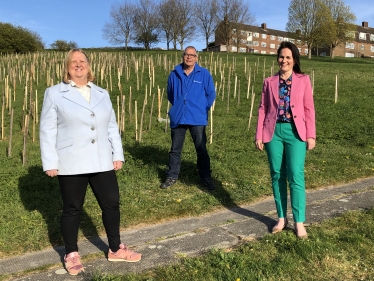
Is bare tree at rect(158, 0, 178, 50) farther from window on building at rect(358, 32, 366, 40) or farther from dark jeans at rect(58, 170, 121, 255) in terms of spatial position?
dark jeans at rect(58, 170, 121, 255)

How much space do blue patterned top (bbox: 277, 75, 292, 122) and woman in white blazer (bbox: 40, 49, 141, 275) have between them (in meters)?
1.59

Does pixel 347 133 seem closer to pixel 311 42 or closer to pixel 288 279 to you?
pixel 288 279

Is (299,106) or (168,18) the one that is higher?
(168,18)

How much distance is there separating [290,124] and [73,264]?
7.43 ft

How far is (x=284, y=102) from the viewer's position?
350cm

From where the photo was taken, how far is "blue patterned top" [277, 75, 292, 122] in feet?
11.4

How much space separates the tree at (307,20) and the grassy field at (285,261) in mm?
40991

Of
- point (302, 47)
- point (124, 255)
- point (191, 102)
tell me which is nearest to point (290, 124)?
point (191, 102)

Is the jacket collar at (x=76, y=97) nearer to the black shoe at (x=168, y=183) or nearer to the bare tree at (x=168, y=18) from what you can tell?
the black shoe at (x=168, y=183)

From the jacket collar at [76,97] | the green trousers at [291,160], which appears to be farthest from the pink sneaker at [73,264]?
the green trousers at [291,160]

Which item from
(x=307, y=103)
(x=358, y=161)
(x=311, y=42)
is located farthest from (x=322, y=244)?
(x=311, y=42)

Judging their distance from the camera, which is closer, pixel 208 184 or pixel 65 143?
pixel 65 143

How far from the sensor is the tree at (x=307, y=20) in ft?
133

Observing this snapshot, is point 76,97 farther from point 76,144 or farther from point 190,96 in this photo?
point 190,96
